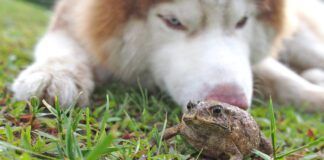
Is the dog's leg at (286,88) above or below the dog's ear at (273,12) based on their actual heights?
below

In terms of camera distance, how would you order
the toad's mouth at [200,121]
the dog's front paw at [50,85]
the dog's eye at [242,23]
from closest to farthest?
the toad's mouth at [200,121] < the dog's front paw at [50,85] < the dog's eye at [242,23]

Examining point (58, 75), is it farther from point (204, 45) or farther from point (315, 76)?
point (315, 76)

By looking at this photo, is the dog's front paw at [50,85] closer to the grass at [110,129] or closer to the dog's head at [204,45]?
the grass at [110,129]

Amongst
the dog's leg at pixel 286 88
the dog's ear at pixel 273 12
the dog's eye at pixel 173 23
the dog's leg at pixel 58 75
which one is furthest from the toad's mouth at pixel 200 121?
the dog's leg at pixel 286 88

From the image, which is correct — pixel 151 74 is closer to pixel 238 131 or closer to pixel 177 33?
pixel 177 33

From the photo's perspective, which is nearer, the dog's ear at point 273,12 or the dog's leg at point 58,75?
the dog's leg at point 58,75

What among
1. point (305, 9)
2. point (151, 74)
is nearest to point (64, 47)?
point (151, 74)

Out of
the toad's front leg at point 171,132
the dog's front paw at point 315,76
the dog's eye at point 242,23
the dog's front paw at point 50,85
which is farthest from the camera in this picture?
the dog's front paw at point 315,76
